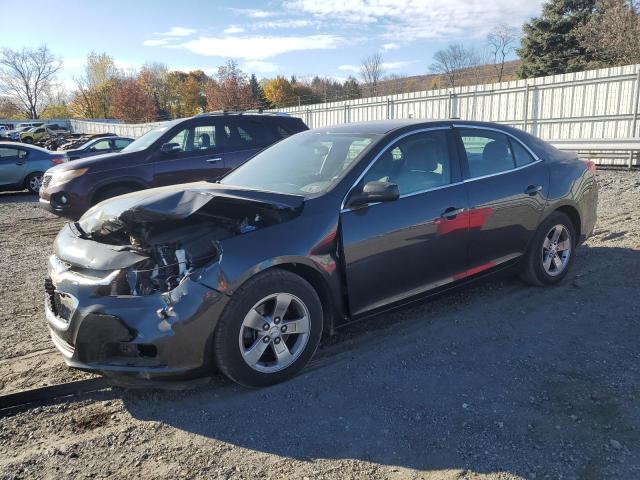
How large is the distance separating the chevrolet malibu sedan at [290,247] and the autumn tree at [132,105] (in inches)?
2781

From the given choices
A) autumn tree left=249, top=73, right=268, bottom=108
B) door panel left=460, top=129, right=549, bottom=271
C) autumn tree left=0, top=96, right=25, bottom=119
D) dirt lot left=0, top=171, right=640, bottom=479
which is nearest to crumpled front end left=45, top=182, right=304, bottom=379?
dirt lot left=0, top=171, right=640, bottom=479

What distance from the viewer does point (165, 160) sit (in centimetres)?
831

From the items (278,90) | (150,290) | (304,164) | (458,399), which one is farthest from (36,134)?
(458,399)

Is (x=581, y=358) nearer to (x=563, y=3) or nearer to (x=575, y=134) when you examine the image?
(x=575, y=134)

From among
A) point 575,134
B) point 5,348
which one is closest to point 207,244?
point 5,348

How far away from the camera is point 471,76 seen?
62688mm

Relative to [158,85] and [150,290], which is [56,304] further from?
[158,85]

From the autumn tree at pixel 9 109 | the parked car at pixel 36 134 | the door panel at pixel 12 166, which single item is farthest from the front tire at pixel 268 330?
the autumn tree at pixel 9 109

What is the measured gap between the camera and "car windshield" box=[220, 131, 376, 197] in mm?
3832

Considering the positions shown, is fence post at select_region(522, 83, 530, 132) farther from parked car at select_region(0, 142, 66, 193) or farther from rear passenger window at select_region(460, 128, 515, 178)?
parked car at select_region(0, 142, 66, 193)

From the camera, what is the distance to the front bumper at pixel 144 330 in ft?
9.65

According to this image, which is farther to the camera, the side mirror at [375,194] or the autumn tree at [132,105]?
the autumn tree at [132,105]

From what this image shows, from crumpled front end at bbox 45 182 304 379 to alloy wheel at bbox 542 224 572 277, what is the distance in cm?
294

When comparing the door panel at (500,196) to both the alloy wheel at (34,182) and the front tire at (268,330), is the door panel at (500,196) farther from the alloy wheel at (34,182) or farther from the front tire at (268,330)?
the alloy wheel at (34,182)
